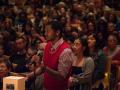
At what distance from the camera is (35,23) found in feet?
32.1

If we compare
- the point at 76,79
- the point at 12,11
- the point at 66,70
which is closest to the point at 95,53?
the point at 76,79

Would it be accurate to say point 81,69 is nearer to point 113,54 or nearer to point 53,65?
point 53,65

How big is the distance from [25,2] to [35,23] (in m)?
2.13

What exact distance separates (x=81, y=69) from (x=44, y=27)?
357cm

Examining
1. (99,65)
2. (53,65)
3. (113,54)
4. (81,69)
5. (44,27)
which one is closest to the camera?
(53,65)

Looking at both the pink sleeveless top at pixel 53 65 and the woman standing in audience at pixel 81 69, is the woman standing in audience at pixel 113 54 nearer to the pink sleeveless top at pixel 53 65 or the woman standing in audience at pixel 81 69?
the woman standing in audience at pixel 81 69

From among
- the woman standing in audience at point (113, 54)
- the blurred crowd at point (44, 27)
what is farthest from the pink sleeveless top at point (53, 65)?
the woman standing in audience at point (113, 54)

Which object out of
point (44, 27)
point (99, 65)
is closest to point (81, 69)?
point (99, 65)

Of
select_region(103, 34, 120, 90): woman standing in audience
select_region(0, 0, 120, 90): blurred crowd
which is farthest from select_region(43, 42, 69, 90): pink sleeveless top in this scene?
select_region(103, 34, 120, 90): woman standing in audience

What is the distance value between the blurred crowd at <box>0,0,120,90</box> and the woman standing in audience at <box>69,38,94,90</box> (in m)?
0.40

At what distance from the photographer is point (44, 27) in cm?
923

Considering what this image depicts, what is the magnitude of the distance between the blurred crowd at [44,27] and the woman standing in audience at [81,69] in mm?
401

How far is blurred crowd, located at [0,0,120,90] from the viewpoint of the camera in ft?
21.3

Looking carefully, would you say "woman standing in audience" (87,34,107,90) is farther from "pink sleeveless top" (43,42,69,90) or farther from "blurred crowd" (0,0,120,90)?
"pink sleeveless top" (43,42,69,90)
